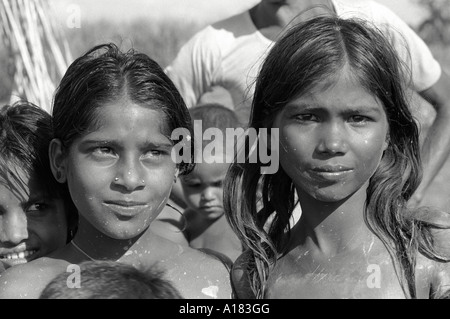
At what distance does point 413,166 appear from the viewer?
2.53 m

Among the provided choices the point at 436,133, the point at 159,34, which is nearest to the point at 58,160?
the point at 436,133

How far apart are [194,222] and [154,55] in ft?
3.59

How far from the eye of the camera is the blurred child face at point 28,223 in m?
2.64

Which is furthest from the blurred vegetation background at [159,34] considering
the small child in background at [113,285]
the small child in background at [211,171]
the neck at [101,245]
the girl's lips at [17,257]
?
the small child in background at [113,285]

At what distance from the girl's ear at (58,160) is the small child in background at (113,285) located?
23.8 inches

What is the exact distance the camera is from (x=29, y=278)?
246cm

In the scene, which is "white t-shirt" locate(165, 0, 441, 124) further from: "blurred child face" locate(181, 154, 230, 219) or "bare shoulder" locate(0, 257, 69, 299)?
"bare shoulder" locate(0, 257, 69, 299)

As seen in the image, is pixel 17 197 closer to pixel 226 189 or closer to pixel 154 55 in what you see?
pixel 226 189

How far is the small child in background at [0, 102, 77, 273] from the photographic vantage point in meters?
2.65

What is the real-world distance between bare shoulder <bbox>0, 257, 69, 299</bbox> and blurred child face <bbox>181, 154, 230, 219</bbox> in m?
1.28

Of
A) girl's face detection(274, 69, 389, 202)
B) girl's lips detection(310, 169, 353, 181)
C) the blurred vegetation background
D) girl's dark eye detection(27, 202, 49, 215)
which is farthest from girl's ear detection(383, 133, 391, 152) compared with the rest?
the blurred vegetation background

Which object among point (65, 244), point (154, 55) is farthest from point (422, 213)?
point (154, 55)

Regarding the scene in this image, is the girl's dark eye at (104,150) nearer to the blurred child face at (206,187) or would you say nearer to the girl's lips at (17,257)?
the girl's lips at (17,257)

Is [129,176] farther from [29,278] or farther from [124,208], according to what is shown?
[29,278]
